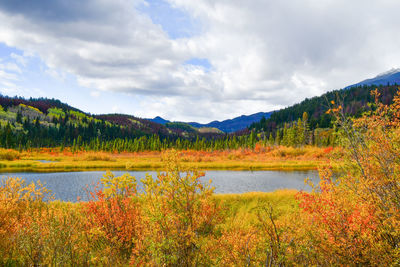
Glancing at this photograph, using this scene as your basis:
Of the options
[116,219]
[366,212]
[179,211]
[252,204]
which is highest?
[366,212]

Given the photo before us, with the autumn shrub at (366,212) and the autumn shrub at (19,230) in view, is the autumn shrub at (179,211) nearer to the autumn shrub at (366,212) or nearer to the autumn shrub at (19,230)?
the autumn shrub at (366,212)

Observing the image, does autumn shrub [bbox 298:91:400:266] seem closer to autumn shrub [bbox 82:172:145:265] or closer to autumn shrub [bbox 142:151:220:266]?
autumn shrub [bbox 142:151:220:266]

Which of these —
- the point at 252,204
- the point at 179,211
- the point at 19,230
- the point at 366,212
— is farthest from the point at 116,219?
the point at 252,204

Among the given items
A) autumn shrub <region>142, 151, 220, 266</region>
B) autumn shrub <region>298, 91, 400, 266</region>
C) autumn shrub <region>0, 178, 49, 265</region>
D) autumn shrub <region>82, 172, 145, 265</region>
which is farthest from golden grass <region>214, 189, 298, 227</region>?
autumn shrub <region>0, 178, 49, 265</region>

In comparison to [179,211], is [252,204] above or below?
below

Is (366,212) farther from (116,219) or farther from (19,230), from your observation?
(19,230)

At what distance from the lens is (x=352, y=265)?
24.6 ft

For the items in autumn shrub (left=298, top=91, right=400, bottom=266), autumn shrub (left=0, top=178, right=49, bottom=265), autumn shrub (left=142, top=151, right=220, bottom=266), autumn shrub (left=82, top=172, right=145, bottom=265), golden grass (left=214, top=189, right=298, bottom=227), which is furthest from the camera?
golden grass (left=214, top=189, right=298, bottom=227)

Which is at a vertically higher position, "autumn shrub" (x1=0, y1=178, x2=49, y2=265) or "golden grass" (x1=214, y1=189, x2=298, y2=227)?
"autumn shrub" (x1=0, y1=178, x2=49, y2=265)

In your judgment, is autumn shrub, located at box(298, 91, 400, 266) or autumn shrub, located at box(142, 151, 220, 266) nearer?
autumn shrub, located at box(142, 151, 220, 266)

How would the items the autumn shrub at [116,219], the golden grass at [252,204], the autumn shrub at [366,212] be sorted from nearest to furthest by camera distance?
the autumn shrub at [366,212] → the autumn shrub at [116,219] → the golden grass at [252,204]

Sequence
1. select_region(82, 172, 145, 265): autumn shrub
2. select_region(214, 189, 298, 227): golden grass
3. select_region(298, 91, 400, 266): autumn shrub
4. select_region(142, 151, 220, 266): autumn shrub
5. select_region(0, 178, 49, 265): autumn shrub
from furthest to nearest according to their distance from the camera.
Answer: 1. select_region(214, 189, 298, 227): golden grass
2. select_region(82, 172, 145, 265): autumn shrub
3. select_region(0, 178, 49, 265): autumn shrub
4. select_region(298, 91, 400, 266): autumn shrub
5. select_region(142, 151, 220, 266): autumn shrub

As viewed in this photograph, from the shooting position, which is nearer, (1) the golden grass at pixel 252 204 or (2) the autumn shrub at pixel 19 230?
(2) the autumn shrub at pixel 19 230

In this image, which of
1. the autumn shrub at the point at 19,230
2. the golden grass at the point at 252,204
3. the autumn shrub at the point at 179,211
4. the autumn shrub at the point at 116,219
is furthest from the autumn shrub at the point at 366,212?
the autumn shrub at the point at 19,230
